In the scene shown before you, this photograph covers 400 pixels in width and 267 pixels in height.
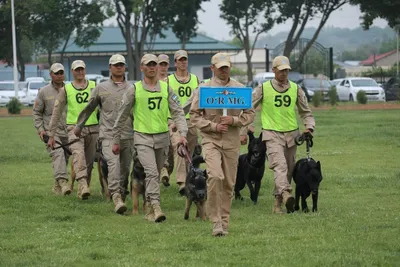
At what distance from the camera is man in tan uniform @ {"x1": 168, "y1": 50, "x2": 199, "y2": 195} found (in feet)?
50.5

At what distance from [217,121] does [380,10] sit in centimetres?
3574

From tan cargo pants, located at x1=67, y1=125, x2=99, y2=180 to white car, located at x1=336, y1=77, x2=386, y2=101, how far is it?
37.9m

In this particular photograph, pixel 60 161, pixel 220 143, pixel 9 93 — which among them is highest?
pixel 220 143

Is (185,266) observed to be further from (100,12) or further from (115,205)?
(100,12)

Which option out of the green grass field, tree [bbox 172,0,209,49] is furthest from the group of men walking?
tree [bbox 172,0,209,49]

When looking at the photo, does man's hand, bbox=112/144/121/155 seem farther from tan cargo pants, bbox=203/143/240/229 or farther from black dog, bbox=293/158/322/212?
black dog, bbox=293/158/322/212

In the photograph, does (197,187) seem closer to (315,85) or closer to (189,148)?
(189,148)

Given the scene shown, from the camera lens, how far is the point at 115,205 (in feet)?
44.3

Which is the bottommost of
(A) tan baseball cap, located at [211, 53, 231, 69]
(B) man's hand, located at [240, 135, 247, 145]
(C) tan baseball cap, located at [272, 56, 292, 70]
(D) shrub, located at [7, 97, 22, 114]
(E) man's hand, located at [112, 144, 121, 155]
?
(D) shrub, located at [7, 97, 22, 114]

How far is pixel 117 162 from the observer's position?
13680mm

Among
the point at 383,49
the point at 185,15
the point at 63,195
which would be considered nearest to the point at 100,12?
the point at 185,15

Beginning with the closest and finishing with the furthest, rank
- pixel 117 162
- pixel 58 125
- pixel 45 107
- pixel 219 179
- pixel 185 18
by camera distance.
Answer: pixel 219 179
pixel 117 162
pixel 58 125
pixel 45 107
pixel 185 18

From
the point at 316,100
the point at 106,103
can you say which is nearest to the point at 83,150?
the point at 106,103

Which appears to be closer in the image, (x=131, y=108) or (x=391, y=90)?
(x=131, y=108)
